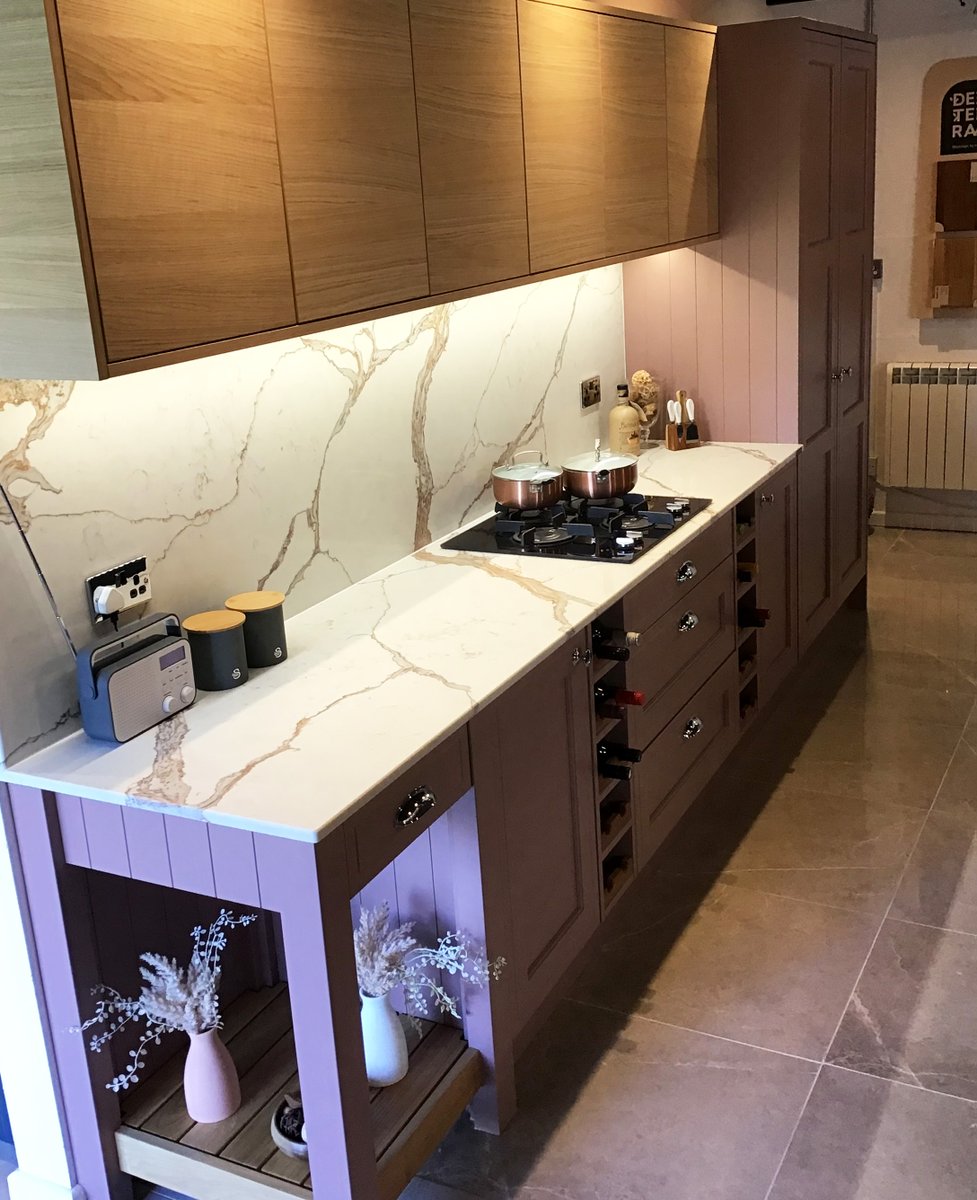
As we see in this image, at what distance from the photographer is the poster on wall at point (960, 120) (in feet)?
18.2

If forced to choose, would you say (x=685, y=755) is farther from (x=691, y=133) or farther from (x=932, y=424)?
(x=932, y=424)

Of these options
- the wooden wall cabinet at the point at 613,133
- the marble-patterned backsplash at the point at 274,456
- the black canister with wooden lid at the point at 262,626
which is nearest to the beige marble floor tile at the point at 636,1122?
the black canister with wooden lid at the point at 262,626

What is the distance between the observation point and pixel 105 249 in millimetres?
1749

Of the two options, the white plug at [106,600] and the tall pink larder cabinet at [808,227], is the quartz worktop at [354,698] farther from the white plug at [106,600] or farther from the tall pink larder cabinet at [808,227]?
the tall pink larder cabinet at [808,227]

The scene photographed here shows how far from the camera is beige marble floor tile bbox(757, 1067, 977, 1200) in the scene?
224 centimetres

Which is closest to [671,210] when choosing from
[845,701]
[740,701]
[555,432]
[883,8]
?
[555,432]

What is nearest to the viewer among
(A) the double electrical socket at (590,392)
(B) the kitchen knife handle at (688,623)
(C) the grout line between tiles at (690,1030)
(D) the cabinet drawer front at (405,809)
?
(D) the cabinet drawer front at (405,809)

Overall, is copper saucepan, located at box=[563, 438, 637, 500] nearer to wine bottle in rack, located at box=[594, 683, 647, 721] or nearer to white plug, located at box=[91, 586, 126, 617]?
wine bottle in rack, located at box=[594, 683, 647, 721]

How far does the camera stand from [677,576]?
122 inches

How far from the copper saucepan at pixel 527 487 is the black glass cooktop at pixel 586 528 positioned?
0.03 m

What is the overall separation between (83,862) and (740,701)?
219 centimetres

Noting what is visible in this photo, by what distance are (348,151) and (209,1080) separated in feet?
5.44

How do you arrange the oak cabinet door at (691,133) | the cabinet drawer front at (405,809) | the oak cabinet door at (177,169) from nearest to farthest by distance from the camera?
the oak cabinet door at (177,169) < the cabinet drawer front at (405,809) < the oak cabinet door at (691,133)

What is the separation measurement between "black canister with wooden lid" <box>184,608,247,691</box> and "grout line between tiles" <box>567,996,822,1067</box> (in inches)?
44.4
